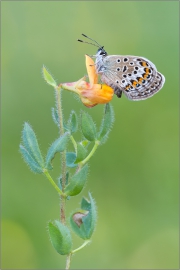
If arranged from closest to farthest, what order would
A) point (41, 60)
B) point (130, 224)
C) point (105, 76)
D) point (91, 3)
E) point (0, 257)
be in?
point (105, 76), point (0, 257), point (130, 224), point (41, 60), point (91, 3)

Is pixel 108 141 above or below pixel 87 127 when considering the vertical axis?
below

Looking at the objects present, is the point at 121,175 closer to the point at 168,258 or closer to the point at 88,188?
the point at 88,188

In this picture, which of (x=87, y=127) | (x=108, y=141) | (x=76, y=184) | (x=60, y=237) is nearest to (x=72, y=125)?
(x=87, y=127)

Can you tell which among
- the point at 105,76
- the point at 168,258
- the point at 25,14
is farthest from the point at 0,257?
the point at 25,14

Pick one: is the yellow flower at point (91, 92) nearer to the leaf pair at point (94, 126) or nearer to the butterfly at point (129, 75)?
the leaf pair at point (94, 126)

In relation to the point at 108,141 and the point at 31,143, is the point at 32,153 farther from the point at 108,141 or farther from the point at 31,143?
the point at 108,141

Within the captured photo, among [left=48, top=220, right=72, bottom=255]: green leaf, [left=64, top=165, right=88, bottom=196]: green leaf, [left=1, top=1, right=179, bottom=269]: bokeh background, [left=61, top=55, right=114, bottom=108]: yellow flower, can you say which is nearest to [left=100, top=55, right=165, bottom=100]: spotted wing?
[left=61, top=55, right=114, bottom=108]: yellow flower
